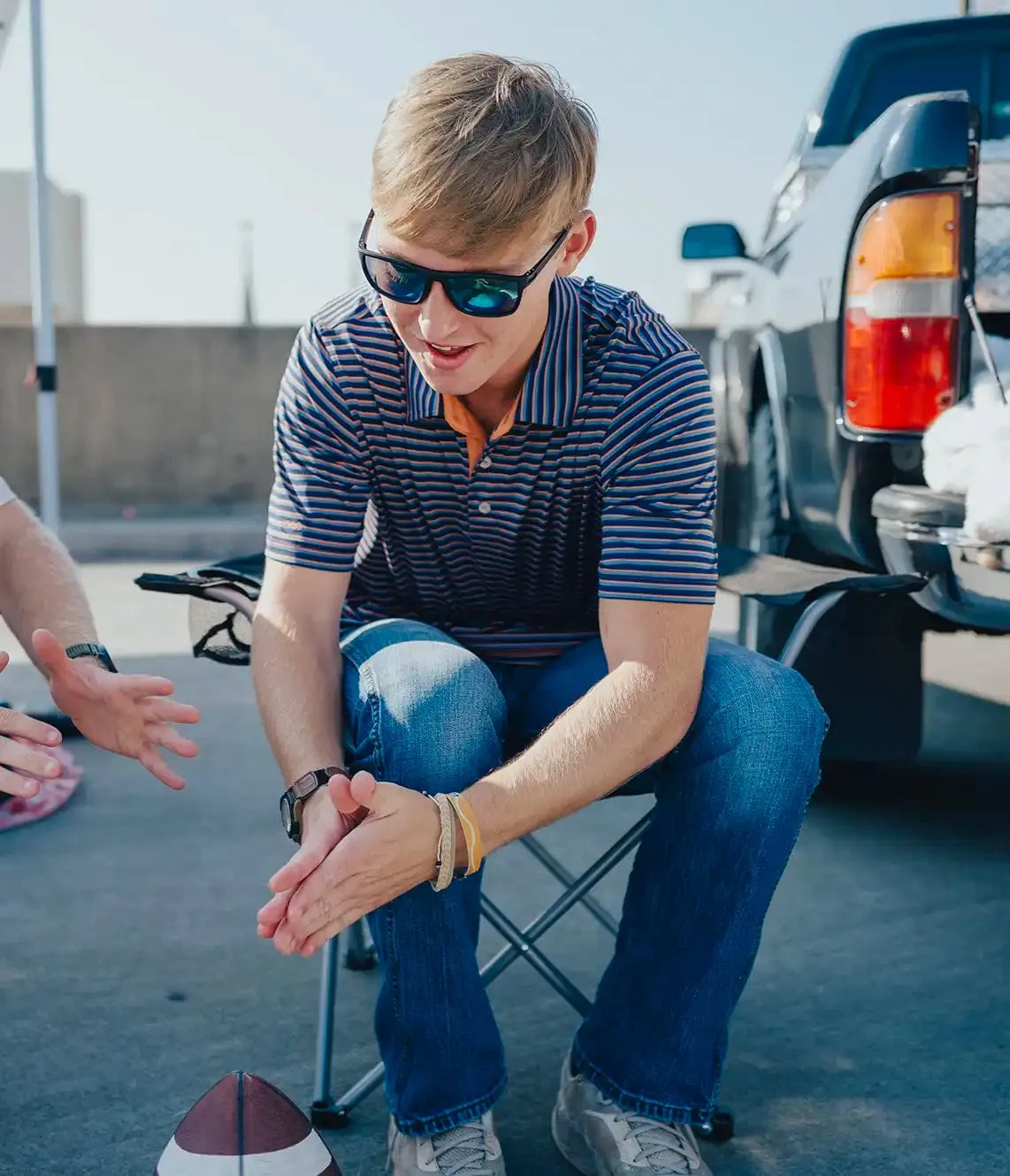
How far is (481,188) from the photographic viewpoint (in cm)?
168

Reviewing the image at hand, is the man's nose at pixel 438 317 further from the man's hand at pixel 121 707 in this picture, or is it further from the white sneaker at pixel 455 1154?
the white sneaker at pixel 455 1154

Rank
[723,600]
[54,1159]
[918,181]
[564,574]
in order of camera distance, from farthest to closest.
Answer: [723,600], [918,181], [564,574], [54,1159]

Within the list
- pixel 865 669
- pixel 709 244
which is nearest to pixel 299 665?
pixel 865 669

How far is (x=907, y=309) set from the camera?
108 inches

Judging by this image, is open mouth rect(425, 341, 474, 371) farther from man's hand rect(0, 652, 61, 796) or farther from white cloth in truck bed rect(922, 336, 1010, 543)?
white cloth in truck bed rect(922, 336, 1010, 543)

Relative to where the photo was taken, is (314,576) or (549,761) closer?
(549,761)

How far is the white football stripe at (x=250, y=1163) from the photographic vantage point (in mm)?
1496

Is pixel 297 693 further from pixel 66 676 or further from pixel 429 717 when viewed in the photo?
pixel 66 676

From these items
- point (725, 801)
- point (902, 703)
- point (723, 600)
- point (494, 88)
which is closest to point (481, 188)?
point (494, 88)

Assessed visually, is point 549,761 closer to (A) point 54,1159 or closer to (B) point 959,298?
(A) point 54,1159

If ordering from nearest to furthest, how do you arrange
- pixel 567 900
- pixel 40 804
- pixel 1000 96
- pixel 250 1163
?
pixel 250 1163, pixel 567 900, pixel 40 804, pixel 1000 96

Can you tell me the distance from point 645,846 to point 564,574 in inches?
17.5

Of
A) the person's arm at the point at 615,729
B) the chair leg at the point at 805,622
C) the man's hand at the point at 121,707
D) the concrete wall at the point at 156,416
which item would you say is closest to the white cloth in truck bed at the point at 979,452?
the chair leg at the point at 805,622

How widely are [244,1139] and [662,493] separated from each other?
966 mm
